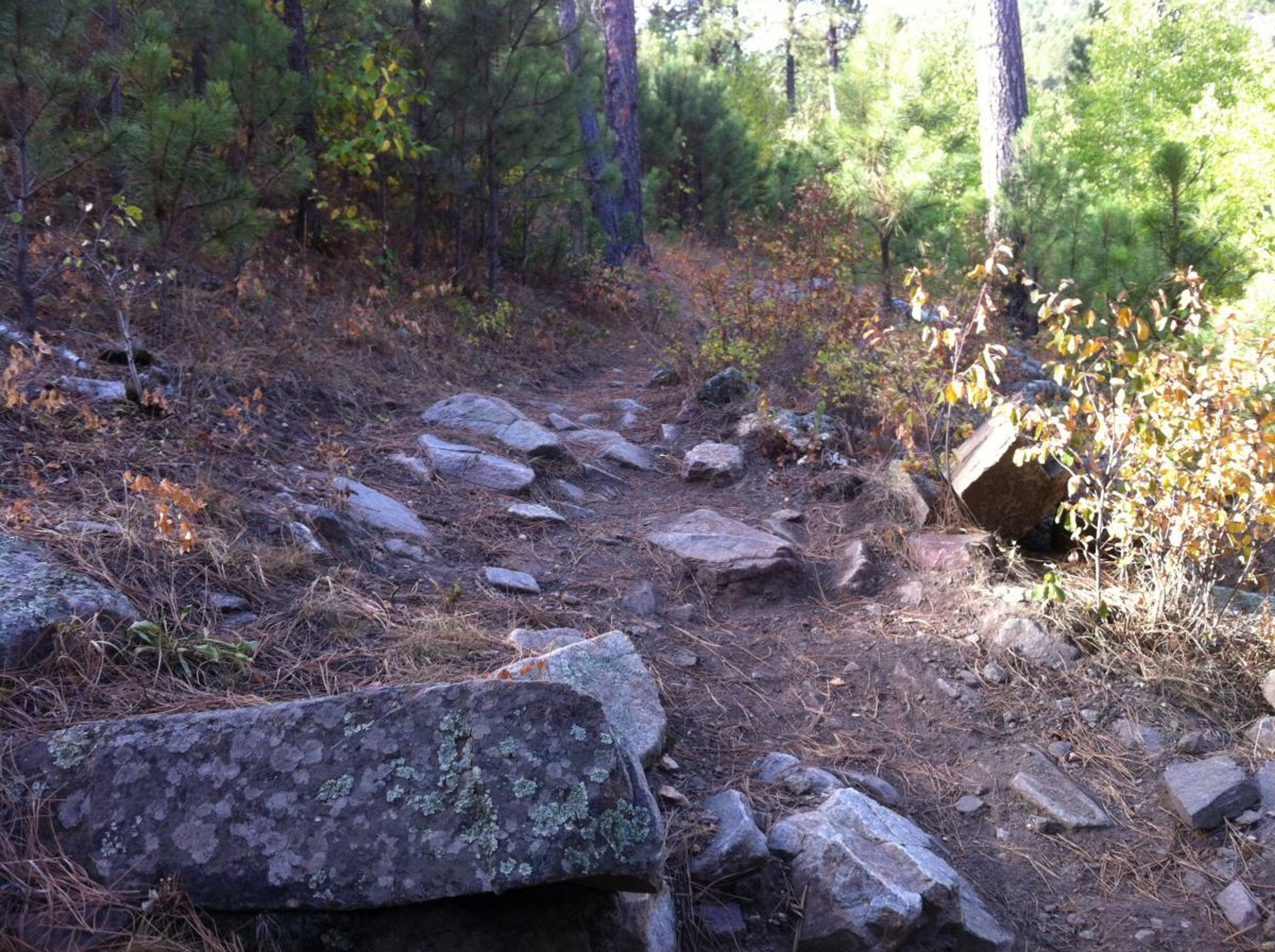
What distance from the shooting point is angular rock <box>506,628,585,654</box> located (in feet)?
10.9

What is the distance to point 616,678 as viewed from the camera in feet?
10.2

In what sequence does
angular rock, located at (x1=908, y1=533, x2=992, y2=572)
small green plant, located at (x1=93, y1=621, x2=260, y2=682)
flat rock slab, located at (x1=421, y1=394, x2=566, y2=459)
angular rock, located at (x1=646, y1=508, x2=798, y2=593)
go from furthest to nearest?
flat rock slab, located at (x1=421, y1=394, x2=566, y2=459) → angular rock, located at (x1=646, y1=508, x2=798, y2=593) → angular rock, located at (x1=908, y1=533, x2=992, y2=572) → small green plant, located at (x1=93, y1=621, x2=260, y2=682)

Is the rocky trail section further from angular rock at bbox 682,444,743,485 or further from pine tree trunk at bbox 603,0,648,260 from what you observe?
pine tree trunk at bbox 603,0,648,260

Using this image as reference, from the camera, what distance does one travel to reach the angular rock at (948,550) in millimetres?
4227

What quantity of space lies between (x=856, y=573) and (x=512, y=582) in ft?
5.05

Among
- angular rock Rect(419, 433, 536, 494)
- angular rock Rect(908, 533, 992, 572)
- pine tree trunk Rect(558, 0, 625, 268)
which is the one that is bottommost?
angular rock Rect(908, 533, 992, 572)

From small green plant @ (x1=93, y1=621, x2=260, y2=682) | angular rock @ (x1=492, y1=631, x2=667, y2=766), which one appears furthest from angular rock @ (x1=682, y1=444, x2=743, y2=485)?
small green plant @ (x1=93, y1=621, x2=260, y2=682)

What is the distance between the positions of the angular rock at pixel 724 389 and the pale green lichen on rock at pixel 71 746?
17.1ft

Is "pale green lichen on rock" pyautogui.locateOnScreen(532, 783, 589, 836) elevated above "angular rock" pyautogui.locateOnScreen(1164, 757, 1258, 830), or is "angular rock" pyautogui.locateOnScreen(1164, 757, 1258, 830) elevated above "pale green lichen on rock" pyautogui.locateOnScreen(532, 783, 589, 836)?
"pale green lichen on rock" pyautogui.locateOnScreen(532, 783, 589, 836)

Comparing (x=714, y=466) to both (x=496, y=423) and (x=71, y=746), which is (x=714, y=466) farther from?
(x=71, y=746)

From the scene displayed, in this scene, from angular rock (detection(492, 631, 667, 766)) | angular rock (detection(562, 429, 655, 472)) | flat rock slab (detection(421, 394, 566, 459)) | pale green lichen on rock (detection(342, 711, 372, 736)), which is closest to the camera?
pale green lichen on rock (detection(342, 711, 372, 736))

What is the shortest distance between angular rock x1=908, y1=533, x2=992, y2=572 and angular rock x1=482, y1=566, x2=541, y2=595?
1714 millimetres

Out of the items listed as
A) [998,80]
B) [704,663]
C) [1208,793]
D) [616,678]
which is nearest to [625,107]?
[998,80]

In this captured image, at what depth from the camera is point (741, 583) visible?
4.34m
